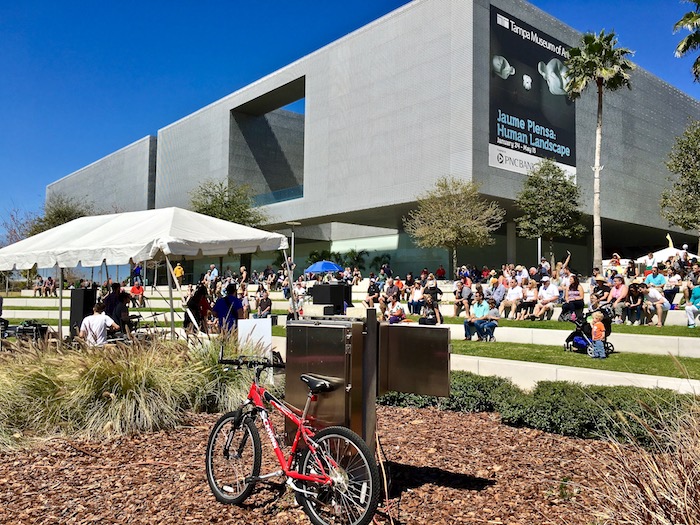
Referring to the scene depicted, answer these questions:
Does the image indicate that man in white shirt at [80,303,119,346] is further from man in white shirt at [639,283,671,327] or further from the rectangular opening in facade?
the rectangular opening in facade

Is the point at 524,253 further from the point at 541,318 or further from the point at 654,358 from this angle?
the point at 654,358

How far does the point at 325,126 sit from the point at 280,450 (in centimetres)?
3762

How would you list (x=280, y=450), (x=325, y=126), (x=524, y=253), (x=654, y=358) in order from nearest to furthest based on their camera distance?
(x=280, y=450) < (x=654, y=358) < (x=325, y=126) < (x=524, y=253)

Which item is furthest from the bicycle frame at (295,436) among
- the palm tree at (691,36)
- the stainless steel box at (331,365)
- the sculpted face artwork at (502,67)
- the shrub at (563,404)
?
the sculpted face artwork at (502,67)

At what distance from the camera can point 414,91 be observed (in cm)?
3331

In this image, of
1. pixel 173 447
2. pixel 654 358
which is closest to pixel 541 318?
pixel 654 358

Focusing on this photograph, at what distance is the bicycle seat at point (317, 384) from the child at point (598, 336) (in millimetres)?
7954

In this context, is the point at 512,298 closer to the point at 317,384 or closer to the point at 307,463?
the point at 317,384

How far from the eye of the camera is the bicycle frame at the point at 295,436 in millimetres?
3520

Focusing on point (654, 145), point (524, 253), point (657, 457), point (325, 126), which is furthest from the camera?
point (654, 145)

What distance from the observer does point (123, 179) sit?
67438 millimetres

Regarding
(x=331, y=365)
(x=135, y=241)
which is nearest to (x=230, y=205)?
(x=135, y=241)

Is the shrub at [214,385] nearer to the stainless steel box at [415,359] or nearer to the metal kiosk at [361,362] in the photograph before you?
the metal kiosk at [361,362]

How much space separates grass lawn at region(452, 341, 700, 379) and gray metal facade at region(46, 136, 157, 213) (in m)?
55.9
